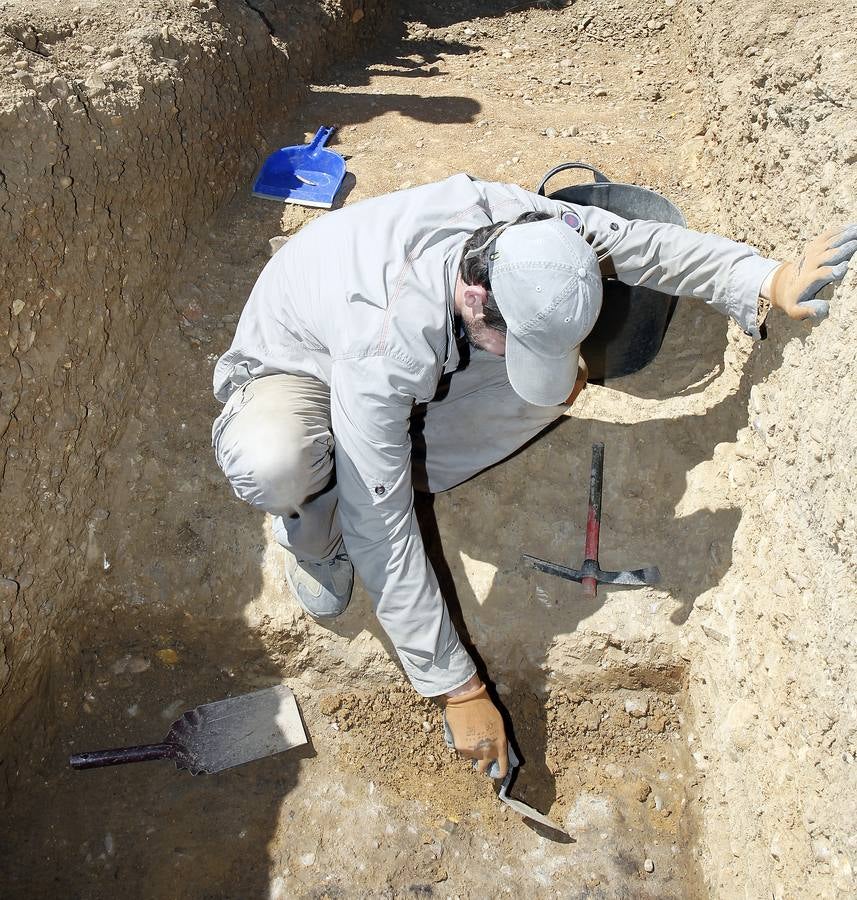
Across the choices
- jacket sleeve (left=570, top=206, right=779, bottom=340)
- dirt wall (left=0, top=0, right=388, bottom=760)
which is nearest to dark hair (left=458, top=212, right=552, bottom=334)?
jacket sleeve (left=570, top=206, right=779, bottom=340)

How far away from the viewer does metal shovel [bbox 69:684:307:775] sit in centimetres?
227

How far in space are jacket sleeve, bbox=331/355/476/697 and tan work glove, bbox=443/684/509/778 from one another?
0.06m

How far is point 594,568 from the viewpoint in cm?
227

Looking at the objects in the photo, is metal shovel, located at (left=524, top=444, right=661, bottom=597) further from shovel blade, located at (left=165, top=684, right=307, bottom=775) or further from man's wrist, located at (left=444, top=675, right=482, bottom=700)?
shovel blade, located at (left=165, top=684, right=307, bottom=775)

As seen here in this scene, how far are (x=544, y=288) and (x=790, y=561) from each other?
3.06 ft

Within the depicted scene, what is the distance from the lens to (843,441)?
1.63 meters

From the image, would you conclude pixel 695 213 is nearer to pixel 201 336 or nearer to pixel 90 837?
pixel 201 336

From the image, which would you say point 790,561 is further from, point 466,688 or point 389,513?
point 389,513

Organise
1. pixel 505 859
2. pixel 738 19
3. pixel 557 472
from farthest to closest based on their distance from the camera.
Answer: pixel 738 19 → pixel 557 472 → pixel 505 859

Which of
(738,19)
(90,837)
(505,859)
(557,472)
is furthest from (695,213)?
(90,837)

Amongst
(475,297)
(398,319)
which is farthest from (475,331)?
(398,319)

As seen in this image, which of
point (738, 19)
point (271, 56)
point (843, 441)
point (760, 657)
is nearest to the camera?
point (843, 441)

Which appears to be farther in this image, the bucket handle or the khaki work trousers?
the bucket handle

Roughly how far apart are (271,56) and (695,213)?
206 centimetres
